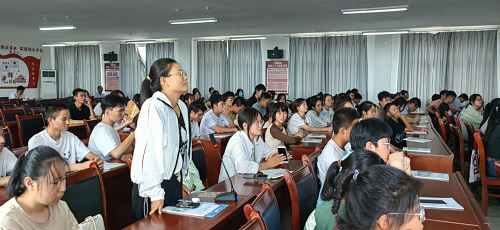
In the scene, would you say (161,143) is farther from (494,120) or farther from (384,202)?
(494,120)

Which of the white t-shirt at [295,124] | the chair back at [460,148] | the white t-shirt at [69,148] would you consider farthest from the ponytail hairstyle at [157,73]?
the chair back at [460,148]

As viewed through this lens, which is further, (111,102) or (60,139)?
(111,102)

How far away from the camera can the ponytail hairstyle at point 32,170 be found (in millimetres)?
1426

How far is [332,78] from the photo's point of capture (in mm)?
10750

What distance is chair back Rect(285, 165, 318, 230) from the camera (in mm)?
1779

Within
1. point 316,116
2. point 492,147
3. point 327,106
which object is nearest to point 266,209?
point 492,147

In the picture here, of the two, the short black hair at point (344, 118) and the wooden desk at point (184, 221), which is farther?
the short black hair at point (344, 118)

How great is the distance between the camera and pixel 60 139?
2.83 metres

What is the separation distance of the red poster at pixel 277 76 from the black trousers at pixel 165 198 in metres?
9.67

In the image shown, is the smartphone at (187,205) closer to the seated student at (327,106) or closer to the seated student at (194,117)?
the seated student at (194,117)

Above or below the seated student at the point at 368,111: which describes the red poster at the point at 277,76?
above

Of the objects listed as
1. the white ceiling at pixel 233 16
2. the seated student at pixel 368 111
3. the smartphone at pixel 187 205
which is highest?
the white ceiling at pixel 233 16

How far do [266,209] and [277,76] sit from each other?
1011cm

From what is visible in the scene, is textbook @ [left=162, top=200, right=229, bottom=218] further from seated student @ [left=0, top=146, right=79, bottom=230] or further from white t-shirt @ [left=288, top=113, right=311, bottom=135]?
white t-shirt @ [left=288, top=113, right=311, bottom=135]
